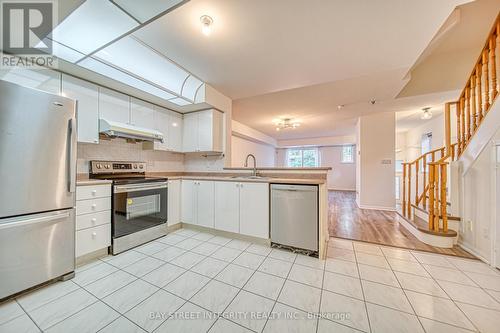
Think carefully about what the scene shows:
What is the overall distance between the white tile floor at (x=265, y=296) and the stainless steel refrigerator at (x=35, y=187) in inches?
9.2

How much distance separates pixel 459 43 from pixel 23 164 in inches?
223

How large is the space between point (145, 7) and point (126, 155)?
212 cm

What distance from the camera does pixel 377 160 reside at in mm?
5074

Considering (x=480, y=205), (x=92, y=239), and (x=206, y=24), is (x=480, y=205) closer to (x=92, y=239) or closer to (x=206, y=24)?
(x=206, y=24)

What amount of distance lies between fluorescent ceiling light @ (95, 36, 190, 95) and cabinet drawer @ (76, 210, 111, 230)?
75.7 inches

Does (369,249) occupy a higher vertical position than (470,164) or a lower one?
lower

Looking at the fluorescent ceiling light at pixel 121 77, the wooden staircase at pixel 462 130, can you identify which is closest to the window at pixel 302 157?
the wooden staircase at pixel 462 130

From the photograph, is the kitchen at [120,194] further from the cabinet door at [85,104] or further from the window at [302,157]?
the window at [302,157]

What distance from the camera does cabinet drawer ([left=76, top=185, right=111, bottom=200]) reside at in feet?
6.43

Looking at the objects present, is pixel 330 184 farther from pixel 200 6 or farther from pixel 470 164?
pixel 200 6

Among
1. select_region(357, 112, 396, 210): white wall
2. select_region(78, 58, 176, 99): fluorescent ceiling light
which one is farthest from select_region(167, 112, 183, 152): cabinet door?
select_region(357, 112, 396, 210): white wall

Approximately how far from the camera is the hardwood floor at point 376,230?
2.52 meters

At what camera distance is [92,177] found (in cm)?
240

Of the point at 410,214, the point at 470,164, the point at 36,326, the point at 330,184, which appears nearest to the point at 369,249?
the point at 470,164
